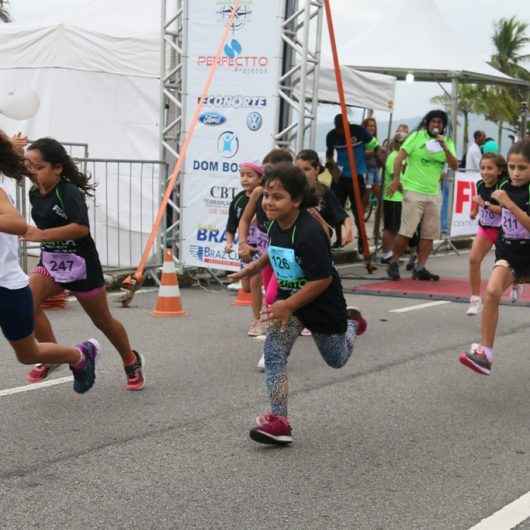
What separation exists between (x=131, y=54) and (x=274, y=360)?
981cm

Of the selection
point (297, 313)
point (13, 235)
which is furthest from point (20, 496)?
point (297, 313)

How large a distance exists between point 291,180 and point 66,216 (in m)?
1.66

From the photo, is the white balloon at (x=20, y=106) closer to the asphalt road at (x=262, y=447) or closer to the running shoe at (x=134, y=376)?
the asphalt road at (x=262, y=447)

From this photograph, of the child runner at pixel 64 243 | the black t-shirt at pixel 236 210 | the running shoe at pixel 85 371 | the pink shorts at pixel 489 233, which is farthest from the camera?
the black t-shirt at pixel 236 210

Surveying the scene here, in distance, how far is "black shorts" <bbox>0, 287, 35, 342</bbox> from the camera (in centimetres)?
491

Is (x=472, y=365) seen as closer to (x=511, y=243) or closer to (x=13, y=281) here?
(x=511, y=243)

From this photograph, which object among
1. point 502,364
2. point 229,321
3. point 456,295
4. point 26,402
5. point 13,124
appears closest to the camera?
point 26,402

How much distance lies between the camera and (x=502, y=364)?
7.39 metres

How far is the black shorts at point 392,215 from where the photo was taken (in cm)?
1352

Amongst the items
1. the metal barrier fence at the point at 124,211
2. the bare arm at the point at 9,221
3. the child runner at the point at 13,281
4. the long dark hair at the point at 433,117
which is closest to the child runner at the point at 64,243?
the child runner at the point at 13,281

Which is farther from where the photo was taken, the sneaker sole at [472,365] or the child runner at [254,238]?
the child runner at [254,238]

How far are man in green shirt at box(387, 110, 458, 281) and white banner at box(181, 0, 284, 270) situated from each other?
88.2 inches

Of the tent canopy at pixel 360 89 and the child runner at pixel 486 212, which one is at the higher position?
the tent canopy at pixel 360 89

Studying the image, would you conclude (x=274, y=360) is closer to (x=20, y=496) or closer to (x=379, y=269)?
(x=20, y=496)
